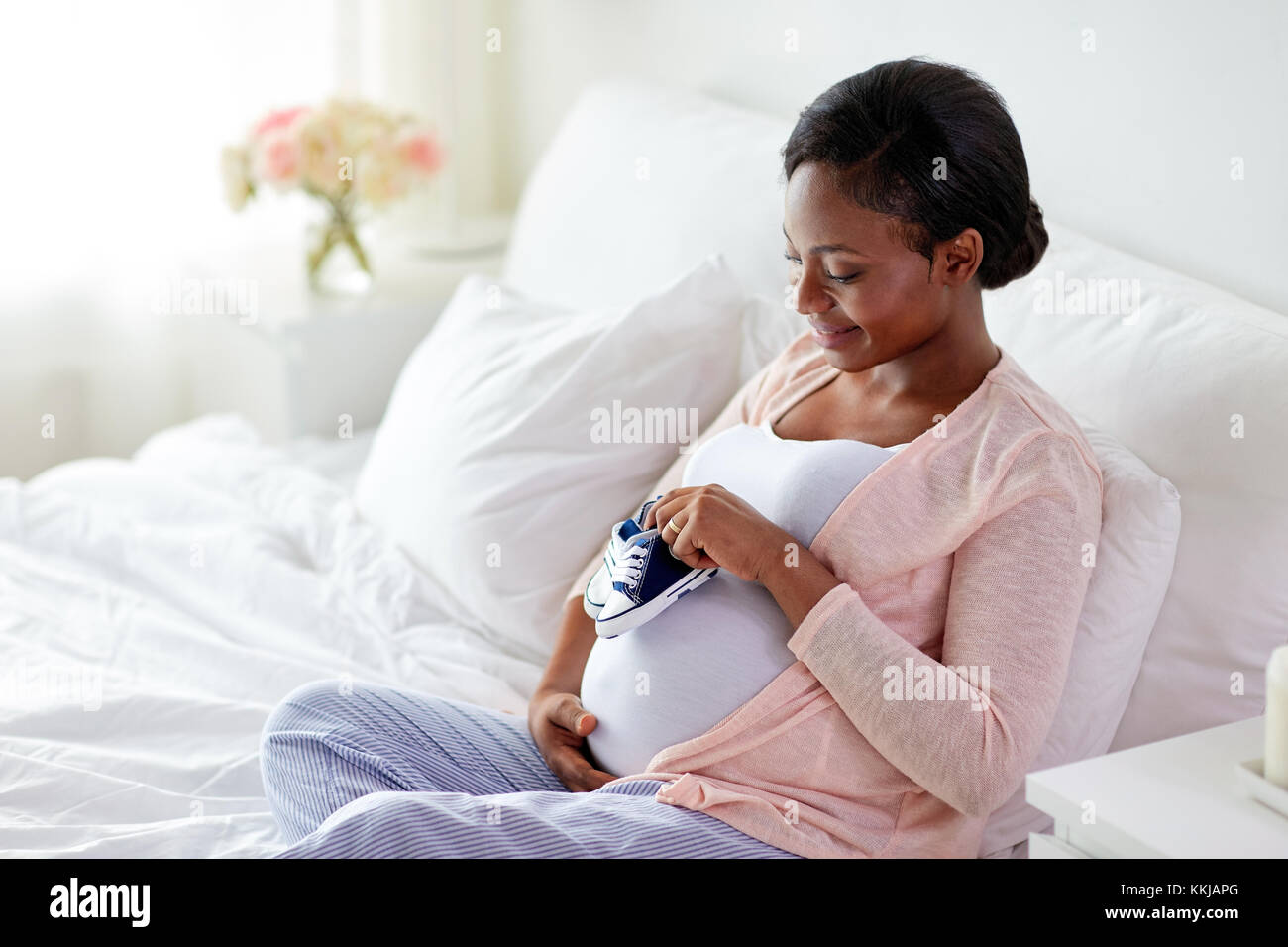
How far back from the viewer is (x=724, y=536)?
1.06m

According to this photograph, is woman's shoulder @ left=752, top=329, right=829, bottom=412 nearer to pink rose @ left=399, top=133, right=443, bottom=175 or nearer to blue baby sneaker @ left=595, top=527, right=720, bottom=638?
blue baby sneaker @ left=595, top=527, right=720, bottom=638

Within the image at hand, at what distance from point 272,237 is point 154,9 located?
49cm

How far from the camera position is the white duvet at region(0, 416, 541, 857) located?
1.18 metres

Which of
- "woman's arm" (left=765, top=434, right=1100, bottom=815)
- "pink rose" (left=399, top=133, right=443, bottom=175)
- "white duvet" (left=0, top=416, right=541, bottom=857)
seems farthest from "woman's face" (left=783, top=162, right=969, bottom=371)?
"pink rose" (left=399, top=133, right=443, bottom=175)

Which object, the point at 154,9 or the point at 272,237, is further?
the point at 272,237

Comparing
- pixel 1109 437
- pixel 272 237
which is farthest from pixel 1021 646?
pixel 272 237

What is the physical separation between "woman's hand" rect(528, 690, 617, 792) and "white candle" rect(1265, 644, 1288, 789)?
534 mm

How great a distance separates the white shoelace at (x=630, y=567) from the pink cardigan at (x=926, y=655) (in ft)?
0.46

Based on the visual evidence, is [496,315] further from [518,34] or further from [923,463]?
[518,34]

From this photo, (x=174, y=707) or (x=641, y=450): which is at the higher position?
(x=641, y=450)

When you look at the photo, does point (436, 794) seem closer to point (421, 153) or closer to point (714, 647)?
point (714, 647)

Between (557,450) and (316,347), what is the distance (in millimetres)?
843

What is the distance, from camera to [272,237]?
2723 mm

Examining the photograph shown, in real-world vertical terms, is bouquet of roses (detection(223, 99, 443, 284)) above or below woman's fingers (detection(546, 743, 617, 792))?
above
